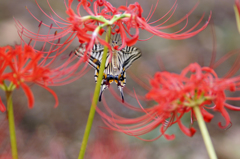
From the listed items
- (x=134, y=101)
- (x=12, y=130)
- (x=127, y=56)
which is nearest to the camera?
(x=12, y=130)

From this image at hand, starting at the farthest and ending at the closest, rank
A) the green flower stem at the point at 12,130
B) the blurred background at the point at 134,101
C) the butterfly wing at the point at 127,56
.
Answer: the blurred background at the point at 134,101 → the butterfly wing at the point at 127,56 → the green flower stem at the point at 12,130

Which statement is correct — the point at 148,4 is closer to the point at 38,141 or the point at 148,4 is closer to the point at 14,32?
the point at 14,32

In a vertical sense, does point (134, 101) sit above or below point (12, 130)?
below

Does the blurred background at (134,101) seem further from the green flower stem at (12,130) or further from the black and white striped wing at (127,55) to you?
the green flower stem at (12,130)

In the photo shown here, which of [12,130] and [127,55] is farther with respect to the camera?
[127,55]

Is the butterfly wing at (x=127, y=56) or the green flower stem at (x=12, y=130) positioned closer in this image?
the green flower stem at (x=12, y=130)

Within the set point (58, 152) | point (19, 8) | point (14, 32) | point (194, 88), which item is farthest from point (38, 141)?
point (194, 88)

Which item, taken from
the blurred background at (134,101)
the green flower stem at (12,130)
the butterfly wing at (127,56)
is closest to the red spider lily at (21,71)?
the green flower stem at (12,130)

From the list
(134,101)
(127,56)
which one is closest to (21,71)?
(127,56)

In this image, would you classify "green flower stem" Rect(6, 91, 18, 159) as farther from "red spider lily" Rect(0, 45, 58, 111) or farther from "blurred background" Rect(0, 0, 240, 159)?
"blurred background" Rect(0, 0, 240, 159)

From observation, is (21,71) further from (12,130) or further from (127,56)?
(127,56)

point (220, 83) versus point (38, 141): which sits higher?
point (220, 83)
